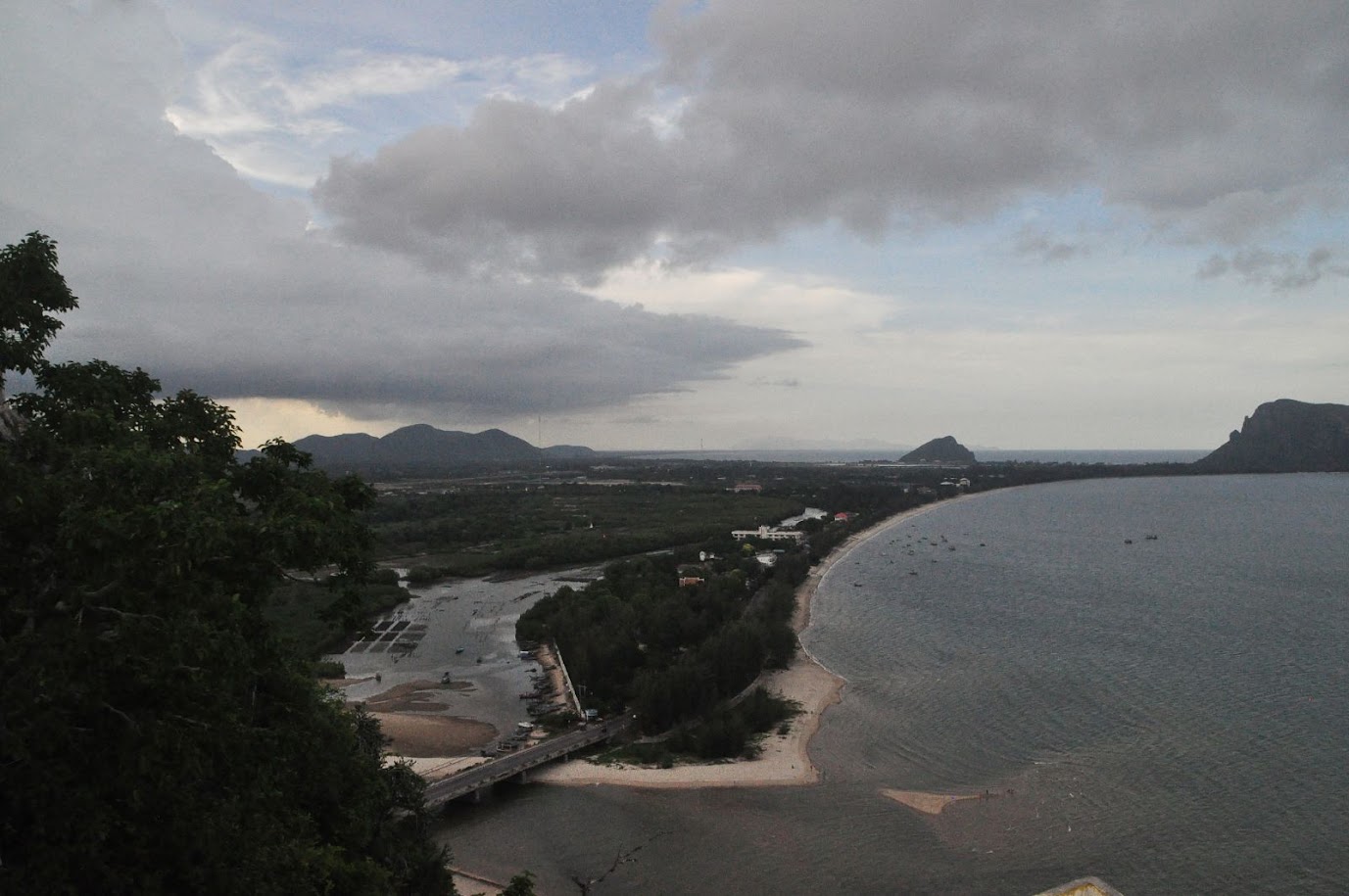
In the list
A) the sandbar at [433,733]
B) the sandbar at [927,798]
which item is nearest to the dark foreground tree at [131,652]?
the sandbar at [927,798]

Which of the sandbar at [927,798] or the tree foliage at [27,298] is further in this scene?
the sandbar at [927,798]

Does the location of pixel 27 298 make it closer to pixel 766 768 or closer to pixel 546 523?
pixel 766 768

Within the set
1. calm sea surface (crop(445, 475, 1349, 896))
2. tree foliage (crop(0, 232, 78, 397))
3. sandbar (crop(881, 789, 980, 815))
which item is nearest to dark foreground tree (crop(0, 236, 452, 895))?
tree foliage (crop(0, 232, 78, 397))

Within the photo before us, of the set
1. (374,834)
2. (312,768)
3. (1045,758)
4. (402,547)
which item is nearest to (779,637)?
(1045,758)

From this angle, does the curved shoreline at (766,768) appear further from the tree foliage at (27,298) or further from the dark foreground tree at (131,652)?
the tree foliage at (27,298)

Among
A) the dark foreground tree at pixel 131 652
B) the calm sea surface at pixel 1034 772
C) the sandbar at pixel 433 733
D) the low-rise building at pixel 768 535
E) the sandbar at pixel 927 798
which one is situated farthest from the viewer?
the low-rise building at pixel 768 535

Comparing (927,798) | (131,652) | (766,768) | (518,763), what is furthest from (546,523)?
(131,652)


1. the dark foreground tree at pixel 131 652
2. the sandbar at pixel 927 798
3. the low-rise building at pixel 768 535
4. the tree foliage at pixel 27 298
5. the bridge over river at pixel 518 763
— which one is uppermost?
the tree foliage at pixel 27 298
